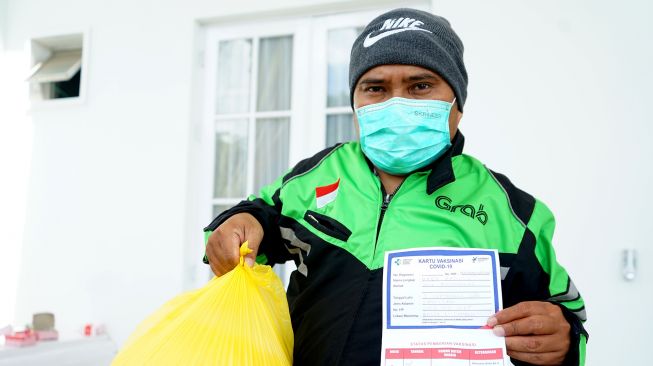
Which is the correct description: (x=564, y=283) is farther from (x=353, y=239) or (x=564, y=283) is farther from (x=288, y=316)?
(x=288, y=316)

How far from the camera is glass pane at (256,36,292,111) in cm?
302

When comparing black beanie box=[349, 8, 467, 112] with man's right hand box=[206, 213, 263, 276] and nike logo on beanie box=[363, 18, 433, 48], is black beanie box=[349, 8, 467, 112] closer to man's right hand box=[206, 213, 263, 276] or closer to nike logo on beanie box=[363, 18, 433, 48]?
nike logo on beanie box=[363, 18, 433, 48]

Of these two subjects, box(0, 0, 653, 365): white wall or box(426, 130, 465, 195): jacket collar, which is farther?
box(0, 0, 653, 365): white wall

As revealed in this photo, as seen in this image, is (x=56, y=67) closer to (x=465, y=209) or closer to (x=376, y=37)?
(x=376, y=37)

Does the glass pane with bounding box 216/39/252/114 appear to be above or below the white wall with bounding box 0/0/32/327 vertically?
above

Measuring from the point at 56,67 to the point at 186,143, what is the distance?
1210mm

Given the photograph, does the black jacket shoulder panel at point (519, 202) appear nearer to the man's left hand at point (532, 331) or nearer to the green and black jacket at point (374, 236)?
the green and black jacket at point (374, 236)

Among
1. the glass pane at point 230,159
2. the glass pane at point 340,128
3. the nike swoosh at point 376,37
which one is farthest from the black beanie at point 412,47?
the glass pane at point 230,159

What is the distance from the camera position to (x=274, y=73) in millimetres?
3055

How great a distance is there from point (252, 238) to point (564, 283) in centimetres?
55

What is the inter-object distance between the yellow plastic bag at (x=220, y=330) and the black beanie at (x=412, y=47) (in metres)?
0.45

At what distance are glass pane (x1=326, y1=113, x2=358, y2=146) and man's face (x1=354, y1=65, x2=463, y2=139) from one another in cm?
172

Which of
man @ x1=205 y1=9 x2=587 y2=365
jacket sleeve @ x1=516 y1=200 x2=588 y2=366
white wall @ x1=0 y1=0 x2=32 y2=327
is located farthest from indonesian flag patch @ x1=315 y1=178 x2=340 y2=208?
white wall @ x1=0 y1=0 x2=32 y2=327

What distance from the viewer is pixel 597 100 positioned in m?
2.31
